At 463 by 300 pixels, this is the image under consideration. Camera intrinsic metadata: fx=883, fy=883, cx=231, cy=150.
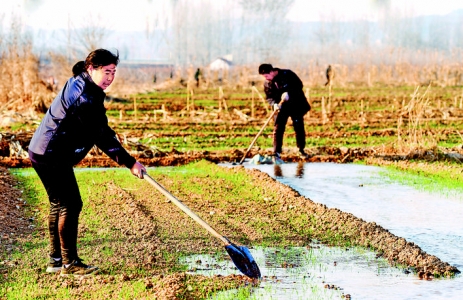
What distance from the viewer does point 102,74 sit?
6520 millimetres

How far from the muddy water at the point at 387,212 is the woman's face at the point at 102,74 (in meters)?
2.27

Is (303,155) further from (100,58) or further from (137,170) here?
(100,58)

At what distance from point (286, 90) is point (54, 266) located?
8421 millimetres

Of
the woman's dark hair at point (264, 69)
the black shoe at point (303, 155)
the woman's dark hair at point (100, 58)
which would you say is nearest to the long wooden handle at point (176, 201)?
the woman's dark hair at point (100, 58)

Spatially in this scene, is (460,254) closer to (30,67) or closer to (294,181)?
(294,181)

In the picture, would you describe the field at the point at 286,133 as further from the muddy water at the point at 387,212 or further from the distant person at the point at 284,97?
the muddy water at the point at 387,212

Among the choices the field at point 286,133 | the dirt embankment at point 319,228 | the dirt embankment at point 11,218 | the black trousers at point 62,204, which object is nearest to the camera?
the black trousers at point 62,204

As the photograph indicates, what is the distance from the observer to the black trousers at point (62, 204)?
659cm

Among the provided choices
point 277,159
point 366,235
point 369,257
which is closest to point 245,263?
point 369,257

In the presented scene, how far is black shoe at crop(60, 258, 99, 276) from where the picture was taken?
21.8ft

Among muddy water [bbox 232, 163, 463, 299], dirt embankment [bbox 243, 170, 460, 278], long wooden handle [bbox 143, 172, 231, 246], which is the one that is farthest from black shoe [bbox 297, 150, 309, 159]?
long wooden handle [bbox 143, 172, 231, 246]

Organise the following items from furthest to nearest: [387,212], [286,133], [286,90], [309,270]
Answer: [286,133] → [286,90] → [387,212] → [309,270]

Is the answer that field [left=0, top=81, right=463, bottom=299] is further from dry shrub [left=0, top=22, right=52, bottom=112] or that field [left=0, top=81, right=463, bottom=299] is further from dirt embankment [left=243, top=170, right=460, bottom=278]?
dry shrub [left=0, top=22, right=52, bottom=112]

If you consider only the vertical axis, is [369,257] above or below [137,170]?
below
